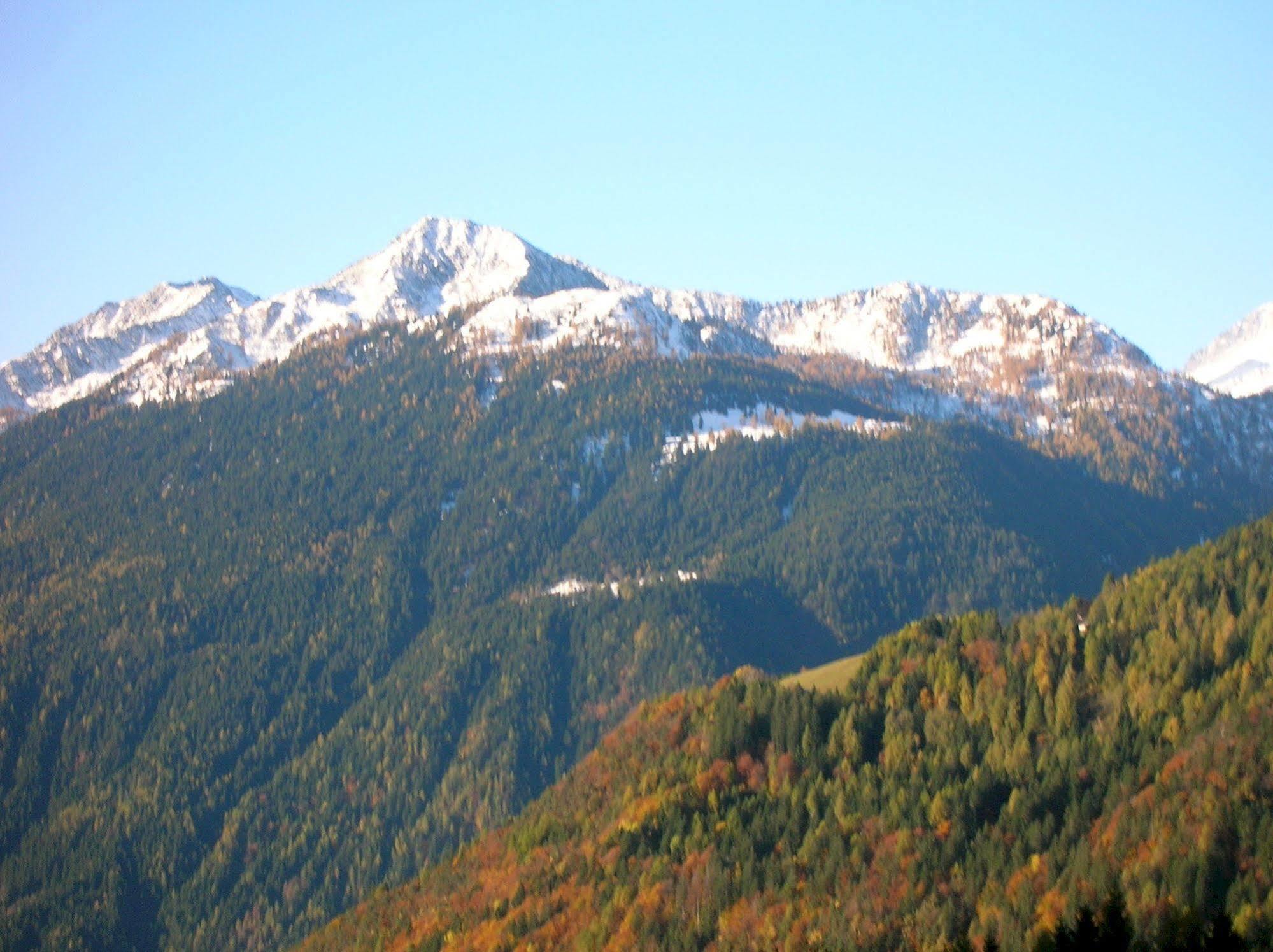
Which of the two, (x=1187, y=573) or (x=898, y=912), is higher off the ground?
(x=1187, y=573)

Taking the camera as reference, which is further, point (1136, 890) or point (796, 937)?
point (796, 937)

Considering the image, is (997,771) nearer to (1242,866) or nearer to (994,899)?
(994,899)

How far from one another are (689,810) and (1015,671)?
41413 millimetres

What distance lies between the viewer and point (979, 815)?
169250mm

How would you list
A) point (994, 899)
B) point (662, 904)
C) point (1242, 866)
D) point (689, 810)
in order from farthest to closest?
point (689, 810)
point (662, 904)
point (994, 899)
point (1242, 866)

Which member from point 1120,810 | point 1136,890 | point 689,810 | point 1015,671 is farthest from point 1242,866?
point 689,810

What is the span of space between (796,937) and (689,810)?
3437cm

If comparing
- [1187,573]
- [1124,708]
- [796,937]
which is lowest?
[796,937]

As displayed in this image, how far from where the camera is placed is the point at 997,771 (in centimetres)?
17675

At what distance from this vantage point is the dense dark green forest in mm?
144500

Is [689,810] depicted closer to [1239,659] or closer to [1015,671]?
[1015,671]

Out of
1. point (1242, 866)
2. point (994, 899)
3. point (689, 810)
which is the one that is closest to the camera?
point (1242, 866)

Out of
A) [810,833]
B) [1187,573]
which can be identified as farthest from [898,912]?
[1187,573]

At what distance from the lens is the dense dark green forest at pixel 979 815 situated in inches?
5689
